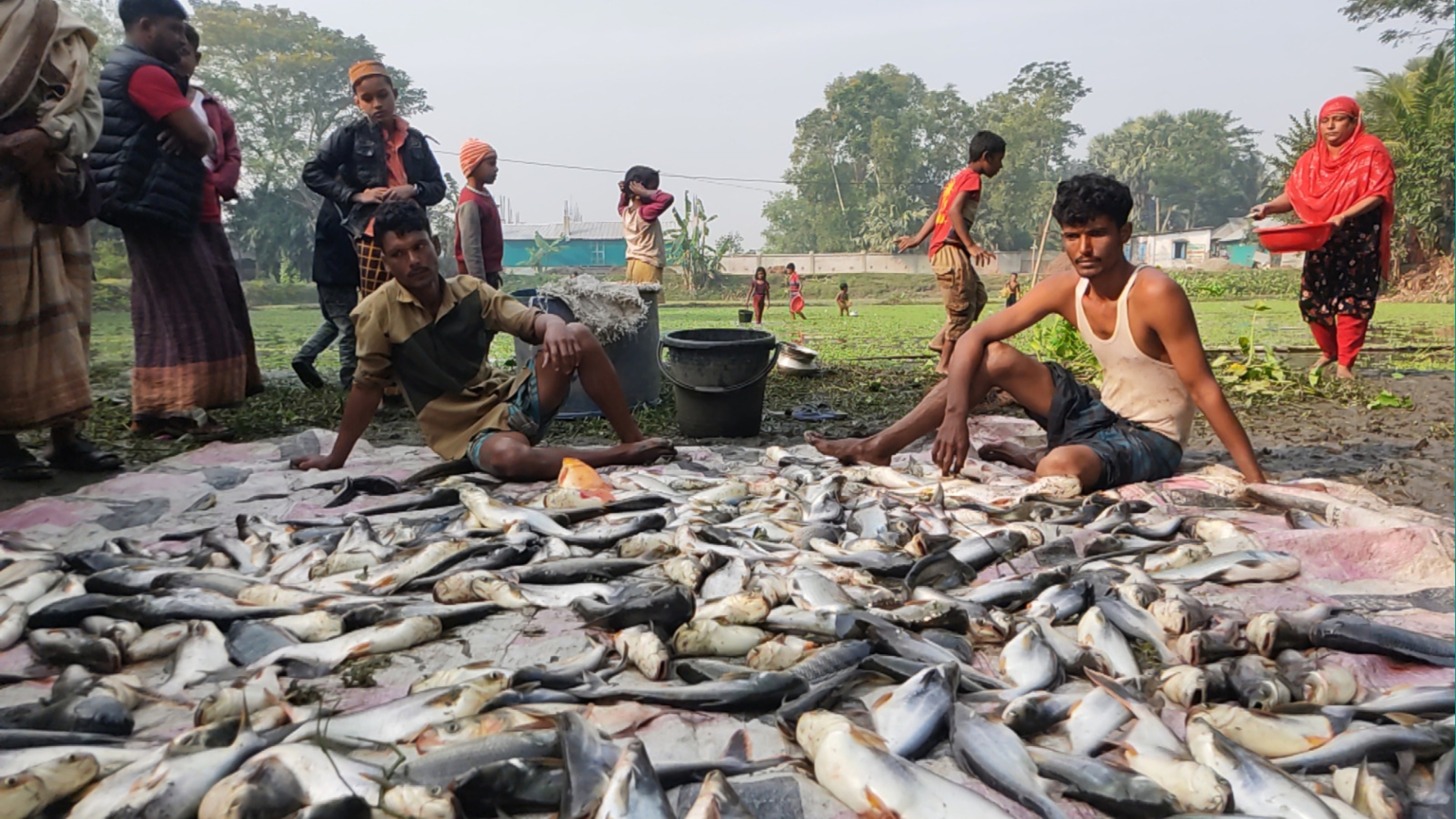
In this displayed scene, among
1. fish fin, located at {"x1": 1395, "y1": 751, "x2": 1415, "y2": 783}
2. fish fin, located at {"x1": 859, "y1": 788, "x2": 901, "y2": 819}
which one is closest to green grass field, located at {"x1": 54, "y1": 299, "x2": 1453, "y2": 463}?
fish fin, located at {"x1": 1395, "y1": 751, "x2": 1415, "y2": 783}

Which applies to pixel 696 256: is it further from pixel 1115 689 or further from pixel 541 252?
pixel 1115 689

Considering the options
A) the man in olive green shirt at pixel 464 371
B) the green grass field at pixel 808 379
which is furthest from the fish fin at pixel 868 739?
the man in olive green shirt at pixel 464 371

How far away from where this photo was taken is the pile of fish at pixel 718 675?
156cm

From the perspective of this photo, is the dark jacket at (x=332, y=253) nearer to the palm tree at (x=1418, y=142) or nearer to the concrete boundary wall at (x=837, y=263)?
the palm tree at (x=1418, y=142)

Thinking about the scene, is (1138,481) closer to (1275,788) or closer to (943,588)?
(943,588)

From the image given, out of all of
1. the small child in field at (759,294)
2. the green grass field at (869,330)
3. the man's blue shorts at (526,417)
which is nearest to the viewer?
the man's blue shorts at (526,417)

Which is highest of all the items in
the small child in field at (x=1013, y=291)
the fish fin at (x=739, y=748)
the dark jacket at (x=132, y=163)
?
the dark jacket at (x=132, y=163)

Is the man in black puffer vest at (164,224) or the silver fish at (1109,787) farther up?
the man in black puffer vest at (164,224)

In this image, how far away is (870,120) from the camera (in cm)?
4394

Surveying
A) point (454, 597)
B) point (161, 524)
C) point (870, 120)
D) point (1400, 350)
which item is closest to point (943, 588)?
point (454, 597)

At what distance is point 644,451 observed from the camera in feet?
14.0

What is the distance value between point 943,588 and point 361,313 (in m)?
2.80

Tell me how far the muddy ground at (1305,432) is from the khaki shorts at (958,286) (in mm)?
748

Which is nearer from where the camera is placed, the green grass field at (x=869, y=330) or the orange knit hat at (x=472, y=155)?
the orange knit hat at (x=472, y=155)
